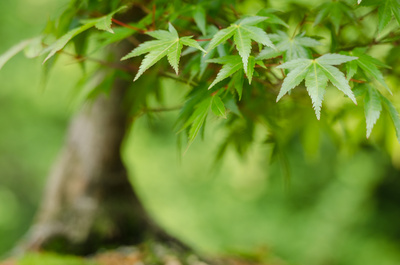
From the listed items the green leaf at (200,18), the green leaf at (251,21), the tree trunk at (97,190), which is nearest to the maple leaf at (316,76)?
the green leaf at (251,21)

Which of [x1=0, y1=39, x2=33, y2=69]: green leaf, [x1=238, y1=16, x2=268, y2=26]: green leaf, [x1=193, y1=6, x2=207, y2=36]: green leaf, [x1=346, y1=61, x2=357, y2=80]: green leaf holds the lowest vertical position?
[x1=346, y1=61, x2=357, y2=80]: green leaf

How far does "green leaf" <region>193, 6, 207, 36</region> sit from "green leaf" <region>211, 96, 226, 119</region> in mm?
165

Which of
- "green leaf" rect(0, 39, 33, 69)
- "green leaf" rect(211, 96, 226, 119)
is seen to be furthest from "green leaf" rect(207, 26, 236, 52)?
"green leaf" rect(0, 39, 33, 69)

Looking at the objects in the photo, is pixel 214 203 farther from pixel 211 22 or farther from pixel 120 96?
pixel 211 22

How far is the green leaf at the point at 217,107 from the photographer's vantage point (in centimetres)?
74

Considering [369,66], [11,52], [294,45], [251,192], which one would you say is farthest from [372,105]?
[251,192]

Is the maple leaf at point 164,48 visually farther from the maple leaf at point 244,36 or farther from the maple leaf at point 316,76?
the maple leaf at point 316,76

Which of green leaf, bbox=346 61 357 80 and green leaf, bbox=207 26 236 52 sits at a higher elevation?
green leaf, bbox=207 26 236 52

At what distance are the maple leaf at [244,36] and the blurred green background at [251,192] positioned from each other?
10.2 feet

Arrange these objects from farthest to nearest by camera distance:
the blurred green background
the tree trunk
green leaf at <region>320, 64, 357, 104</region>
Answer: the blurred green background → the tree trunk → green leaf at <region>320, 64, 357, 104</region>

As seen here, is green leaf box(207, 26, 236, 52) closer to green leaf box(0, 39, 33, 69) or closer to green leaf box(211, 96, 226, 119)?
green leaf box(211, 96, 226, 119)

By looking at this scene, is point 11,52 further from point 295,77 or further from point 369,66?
point 369,66

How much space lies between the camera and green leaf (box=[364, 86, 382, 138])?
0.73 meters

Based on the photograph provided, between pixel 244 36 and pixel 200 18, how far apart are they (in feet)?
0.56
